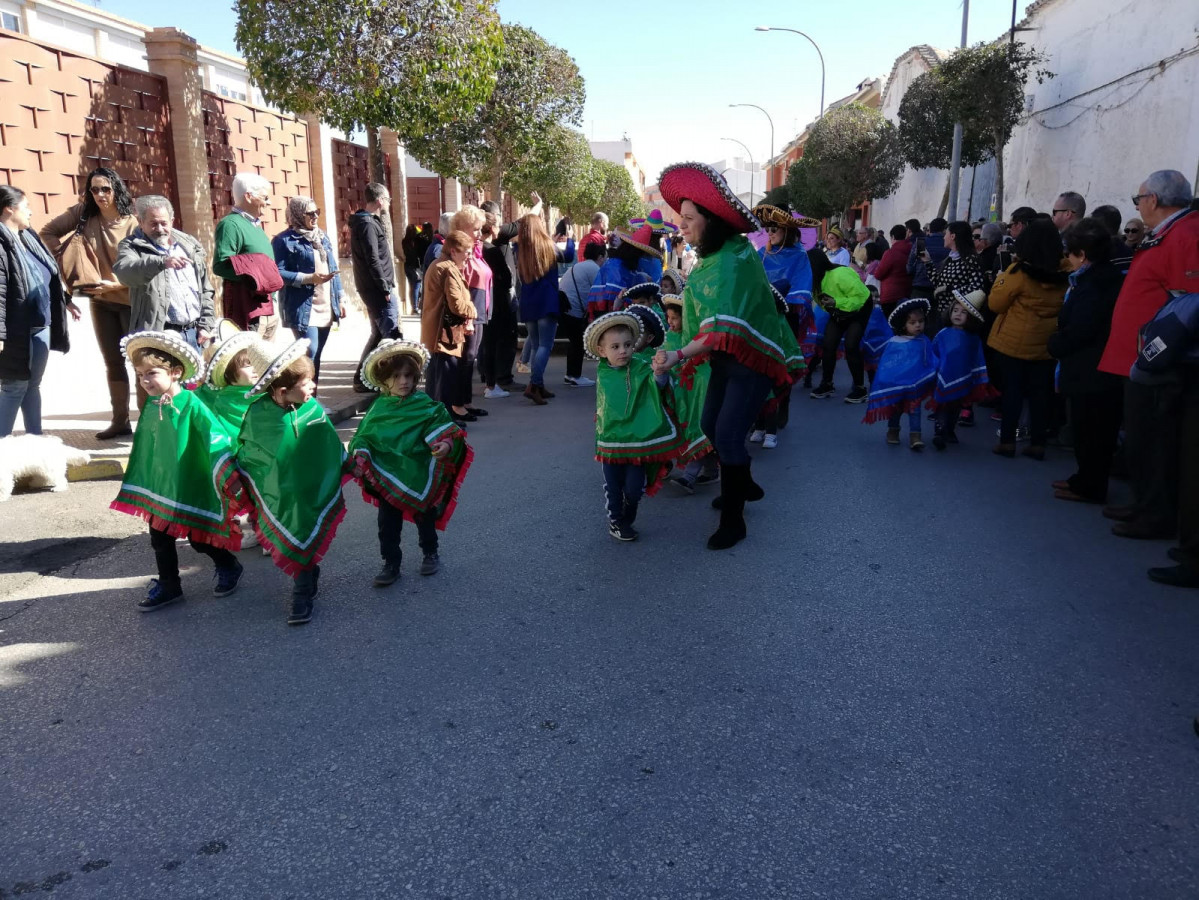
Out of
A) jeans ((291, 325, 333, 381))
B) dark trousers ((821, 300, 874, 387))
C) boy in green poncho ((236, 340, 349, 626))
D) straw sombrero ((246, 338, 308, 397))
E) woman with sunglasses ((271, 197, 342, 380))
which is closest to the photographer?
straw sombrero ((246, 338, 308, 397))

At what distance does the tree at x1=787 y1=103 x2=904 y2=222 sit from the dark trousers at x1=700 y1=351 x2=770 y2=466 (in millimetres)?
30660

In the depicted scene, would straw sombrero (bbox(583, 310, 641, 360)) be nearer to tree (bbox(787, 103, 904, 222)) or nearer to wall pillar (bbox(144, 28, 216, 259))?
wall pillar (bbox(144, 28, 216, 259))

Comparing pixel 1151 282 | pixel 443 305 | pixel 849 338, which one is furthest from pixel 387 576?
pixel 849 338

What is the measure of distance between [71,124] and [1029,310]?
1042cm

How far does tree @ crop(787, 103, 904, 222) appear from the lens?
3272cm

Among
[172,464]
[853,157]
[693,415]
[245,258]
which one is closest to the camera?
[172,464]

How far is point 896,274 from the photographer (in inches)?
422

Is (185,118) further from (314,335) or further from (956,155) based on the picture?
(956,155)

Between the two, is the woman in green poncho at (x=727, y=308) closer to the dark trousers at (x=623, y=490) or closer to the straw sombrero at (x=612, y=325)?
the straw sombrero at (x=612, y=325)

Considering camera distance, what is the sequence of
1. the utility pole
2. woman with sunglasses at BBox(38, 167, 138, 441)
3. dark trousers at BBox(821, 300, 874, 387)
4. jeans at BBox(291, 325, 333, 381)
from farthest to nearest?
the utility pole < dark trousers at BBox(821, 300, 874, 387) < jeans at BBox(291, 325, 333, 381) < woman with sunglasses at BBox(38, 167, 138, 441)

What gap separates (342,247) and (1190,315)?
1644 cm

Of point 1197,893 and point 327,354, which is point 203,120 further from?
point 1197,893

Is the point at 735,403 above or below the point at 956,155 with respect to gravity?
below

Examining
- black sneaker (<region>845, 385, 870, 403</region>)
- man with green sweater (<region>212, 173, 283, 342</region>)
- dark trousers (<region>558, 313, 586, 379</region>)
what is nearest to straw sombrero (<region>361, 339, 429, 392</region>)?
man with green sweater (<region>212, 173, 283, 342</region>)
